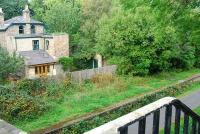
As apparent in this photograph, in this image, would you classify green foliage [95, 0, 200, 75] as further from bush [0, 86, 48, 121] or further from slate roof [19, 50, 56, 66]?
bush [0, 86, 48, 121]

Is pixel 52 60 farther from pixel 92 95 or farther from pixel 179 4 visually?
pixel 179 4

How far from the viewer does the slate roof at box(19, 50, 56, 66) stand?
30569mm

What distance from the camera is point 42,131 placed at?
12312 millimetres

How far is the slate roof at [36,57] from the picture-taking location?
30.6 metres

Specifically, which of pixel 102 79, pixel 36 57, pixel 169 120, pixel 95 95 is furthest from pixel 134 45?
pixel 169 120

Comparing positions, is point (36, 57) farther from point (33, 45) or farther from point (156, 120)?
point (156, 120)

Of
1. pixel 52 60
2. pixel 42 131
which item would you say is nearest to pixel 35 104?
pixel 42 131

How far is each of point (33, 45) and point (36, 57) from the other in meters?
2.74

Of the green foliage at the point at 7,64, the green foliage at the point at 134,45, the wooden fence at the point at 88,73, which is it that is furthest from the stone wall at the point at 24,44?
the wooden fence at the point at 88,73

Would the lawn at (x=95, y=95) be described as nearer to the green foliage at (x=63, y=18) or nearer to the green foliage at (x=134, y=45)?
the green foliage at (x=134, y=45)

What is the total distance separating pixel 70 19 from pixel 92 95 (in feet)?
66.1

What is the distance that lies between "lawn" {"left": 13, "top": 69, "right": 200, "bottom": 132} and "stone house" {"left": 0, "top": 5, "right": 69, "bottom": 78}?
11.0m

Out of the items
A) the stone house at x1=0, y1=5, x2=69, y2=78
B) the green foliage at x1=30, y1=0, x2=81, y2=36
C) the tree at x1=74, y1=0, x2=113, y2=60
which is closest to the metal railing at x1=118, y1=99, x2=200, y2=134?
the stone house at x1=0, y1=5, x2=69, y2=78

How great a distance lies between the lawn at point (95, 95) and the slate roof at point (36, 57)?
1081cm
